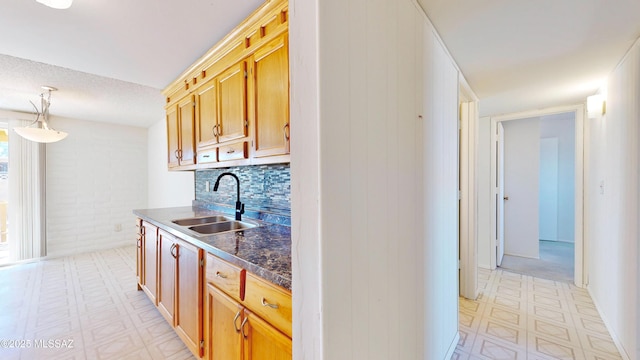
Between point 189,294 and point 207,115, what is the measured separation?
52.2 inches

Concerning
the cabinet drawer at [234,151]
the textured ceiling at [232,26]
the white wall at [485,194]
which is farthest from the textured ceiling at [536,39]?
the cabinet drawer at [234,151]

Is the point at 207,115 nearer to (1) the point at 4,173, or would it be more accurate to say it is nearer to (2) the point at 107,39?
(2) the point at 107,39

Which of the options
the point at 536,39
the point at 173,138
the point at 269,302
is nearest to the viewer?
the point at 269,302

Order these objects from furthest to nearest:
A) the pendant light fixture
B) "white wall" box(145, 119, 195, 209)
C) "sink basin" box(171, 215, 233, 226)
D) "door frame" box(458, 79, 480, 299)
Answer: "white wall" box(145, 119, 195, 209) → the pendant light fixture → "door frame" box(458, 79, 480, 299) → "sink basin" box(171, 215, 233, 226)

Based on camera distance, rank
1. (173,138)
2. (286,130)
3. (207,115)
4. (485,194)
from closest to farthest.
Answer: (286,130) < (207,115) < (173,138) < (485,194)

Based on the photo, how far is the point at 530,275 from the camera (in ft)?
10.5

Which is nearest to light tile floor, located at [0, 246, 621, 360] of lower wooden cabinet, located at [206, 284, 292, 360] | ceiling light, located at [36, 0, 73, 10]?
lower wooden cabinet, located at [206, 284, 292, 360]

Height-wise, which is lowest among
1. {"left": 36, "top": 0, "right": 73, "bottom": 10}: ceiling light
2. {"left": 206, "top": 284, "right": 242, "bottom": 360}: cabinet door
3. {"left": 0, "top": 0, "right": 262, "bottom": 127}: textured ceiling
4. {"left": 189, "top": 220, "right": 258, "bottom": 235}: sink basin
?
{"left": 206, "top": 284, "right": 242, "bottom": 360}: cabinet door

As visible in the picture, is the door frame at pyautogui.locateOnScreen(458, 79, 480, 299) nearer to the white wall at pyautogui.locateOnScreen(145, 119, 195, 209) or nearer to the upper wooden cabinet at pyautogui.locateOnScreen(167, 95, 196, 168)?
the upper wooden cabinet at pyautogui.locateOnScreen(167, 95, 196, 168)

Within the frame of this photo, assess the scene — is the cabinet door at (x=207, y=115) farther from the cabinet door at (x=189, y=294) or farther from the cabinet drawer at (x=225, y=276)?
the cabinet drawer at (x=225, y=276)

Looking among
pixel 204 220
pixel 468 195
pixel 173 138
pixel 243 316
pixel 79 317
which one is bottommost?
pixel 79 317

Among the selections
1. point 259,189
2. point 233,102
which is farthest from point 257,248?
point 233,102

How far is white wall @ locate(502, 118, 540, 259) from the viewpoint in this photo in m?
3.78

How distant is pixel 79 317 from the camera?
228 cm
